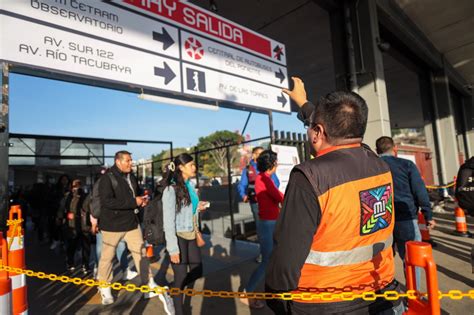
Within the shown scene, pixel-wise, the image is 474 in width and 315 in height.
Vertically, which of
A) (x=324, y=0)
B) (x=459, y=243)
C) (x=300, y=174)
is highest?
(x=324, y=0)

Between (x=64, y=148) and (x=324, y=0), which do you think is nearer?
(x=324, y=0)

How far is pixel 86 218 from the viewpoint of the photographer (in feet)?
16.1

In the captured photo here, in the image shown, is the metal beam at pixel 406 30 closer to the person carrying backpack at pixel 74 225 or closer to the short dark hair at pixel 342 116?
the short dark hair at pixel 342 116

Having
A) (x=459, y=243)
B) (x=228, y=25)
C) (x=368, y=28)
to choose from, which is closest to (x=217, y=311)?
(x=228, y=25)

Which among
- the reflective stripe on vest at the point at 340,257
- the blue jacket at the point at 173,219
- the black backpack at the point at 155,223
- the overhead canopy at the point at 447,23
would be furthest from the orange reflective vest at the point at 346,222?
the overhead canopy at the point at 447,23

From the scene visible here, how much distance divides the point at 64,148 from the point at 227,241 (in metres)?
10.9

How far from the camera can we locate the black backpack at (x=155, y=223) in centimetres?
311

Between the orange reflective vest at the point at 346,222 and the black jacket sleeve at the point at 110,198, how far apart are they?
308 cm

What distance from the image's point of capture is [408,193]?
3.26 meters

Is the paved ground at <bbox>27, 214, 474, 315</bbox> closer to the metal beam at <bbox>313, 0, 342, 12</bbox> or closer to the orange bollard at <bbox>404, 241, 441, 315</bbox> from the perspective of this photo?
the orange bollard at <bbox>404, 241, 441, 315</bbox>

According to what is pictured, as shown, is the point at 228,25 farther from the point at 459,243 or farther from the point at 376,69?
the point at 459,243

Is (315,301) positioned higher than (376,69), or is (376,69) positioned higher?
(376,69)

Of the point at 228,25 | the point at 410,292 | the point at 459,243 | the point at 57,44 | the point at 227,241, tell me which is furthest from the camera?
the point at 227,241

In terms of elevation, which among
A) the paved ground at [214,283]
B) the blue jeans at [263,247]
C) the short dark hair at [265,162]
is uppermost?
the short dark hair at [265,162]
